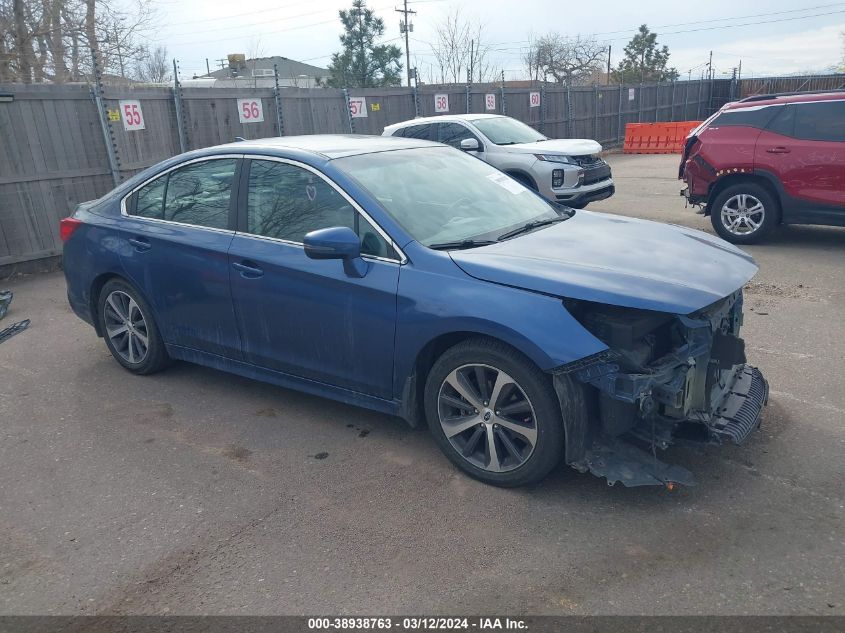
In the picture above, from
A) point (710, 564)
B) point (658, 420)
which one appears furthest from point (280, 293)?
point (710, 564)

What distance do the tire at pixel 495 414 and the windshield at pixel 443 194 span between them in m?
0.74

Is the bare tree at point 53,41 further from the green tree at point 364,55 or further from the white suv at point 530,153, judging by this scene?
the green tree at point 364,55

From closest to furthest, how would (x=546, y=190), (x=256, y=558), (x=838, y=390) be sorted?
(x=256, y=558)
(x=838, y=390)
(x=546, y=190)

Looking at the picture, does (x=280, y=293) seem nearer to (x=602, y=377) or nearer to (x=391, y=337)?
(x=391, y=337)

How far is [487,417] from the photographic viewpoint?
3621 mm

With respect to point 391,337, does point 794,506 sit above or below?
below

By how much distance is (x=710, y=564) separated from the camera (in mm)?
3014

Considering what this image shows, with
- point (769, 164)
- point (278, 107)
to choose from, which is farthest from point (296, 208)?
point (278, 107)

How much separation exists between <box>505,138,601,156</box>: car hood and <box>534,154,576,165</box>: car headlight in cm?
6

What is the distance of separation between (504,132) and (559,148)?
1346 mm

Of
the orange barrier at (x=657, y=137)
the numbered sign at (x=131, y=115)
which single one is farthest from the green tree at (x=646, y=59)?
the numbered sign at (x=131, y=115)

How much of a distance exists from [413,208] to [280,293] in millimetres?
949

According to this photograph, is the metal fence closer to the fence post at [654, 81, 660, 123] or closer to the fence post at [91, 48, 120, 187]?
the fence post at [91, 48, 120, 187]

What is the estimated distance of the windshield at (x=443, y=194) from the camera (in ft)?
13.4
